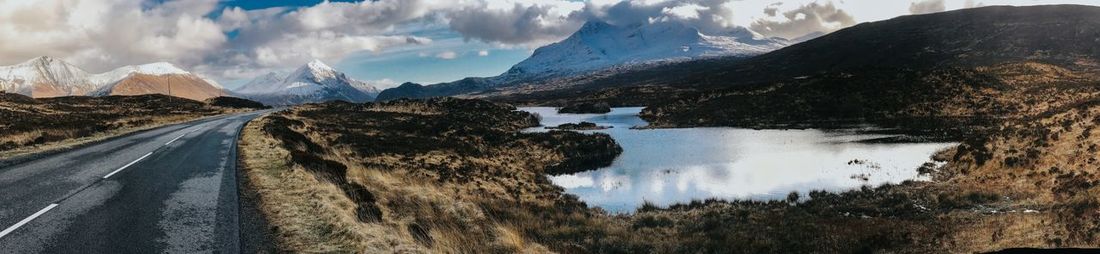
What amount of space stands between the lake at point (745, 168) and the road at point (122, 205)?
1756cm

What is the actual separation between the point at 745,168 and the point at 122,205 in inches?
1300

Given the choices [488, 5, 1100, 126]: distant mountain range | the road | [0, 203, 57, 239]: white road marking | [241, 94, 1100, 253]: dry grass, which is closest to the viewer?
the road

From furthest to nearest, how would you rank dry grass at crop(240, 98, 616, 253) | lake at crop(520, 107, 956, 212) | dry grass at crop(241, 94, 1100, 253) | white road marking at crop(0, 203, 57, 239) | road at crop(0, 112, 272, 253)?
lake at crop(520, 107, 956, 212) < dry grass at crop(241, 94, 1100, 253) < dry grass at crop(240, 98, 616, 253) < white road marking at crop(0, 203, 57, 239) < road at crop(0, 112, 272, 253)

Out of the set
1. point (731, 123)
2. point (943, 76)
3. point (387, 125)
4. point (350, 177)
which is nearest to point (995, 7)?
point (943, 76)

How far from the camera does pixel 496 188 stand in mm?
30016

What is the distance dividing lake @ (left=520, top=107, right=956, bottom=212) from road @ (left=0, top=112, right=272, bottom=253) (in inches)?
691

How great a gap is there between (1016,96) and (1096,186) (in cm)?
5432

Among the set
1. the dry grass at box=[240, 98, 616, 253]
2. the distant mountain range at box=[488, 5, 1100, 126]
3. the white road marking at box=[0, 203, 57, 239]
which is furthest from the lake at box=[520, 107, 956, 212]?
the white road marking at box=[0, 203, 57, 239]

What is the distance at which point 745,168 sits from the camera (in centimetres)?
3678

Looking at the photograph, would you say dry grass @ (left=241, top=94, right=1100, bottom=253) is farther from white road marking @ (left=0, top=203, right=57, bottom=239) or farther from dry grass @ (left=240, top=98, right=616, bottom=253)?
white road marking @ (left=0, top=203, right=57, bottom=239)

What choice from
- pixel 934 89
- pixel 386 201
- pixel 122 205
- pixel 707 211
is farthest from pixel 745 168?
pixel 934 89

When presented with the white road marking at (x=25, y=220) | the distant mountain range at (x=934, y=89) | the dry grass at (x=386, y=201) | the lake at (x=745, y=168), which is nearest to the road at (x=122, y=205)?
the white road marking at (x=25, y=220)

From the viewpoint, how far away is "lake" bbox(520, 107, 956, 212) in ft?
96.7

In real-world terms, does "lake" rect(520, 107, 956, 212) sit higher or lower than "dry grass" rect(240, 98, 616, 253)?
lower
